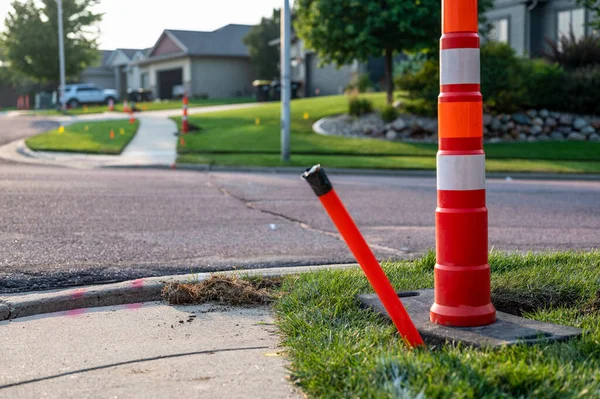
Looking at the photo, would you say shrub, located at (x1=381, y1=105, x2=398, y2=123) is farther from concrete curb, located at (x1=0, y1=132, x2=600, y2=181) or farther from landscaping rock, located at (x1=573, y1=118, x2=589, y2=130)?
concrete curb, located at (x1=0, y1=132, x2=600, y2=181)

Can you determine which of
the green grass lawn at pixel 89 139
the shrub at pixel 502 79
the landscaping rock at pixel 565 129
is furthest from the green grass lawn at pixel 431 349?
the landscaping rock at pixel 565 129

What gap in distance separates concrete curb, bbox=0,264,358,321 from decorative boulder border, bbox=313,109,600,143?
18325 millimetres

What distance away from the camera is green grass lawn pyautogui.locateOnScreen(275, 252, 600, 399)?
279 cm

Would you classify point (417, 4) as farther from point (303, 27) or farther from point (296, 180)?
point (296, 180)

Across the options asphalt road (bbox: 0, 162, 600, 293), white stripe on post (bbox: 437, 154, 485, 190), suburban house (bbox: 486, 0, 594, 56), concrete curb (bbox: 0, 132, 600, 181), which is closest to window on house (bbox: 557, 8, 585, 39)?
suburban house (bbox: 486, 0, 594, 56)

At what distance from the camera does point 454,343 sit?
3.35m

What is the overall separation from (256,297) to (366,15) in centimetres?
2024

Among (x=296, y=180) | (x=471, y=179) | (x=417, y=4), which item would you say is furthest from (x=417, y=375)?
(x=417, y=4)

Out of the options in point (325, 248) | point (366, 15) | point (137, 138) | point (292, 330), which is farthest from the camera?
point (366, 15)

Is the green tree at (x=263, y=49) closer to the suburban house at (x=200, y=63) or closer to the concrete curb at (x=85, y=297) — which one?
the suburban house at (x=200, y=63)

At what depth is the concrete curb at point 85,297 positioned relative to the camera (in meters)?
4.51

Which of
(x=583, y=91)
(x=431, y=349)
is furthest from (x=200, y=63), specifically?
(x=431, y=349)

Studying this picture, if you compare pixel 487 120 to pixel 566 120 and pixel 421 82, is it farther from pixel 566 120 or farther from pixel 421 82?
pixel 566 120

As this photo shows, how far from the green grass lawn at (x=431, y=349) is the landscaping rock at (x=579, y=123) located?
19.2 metres
